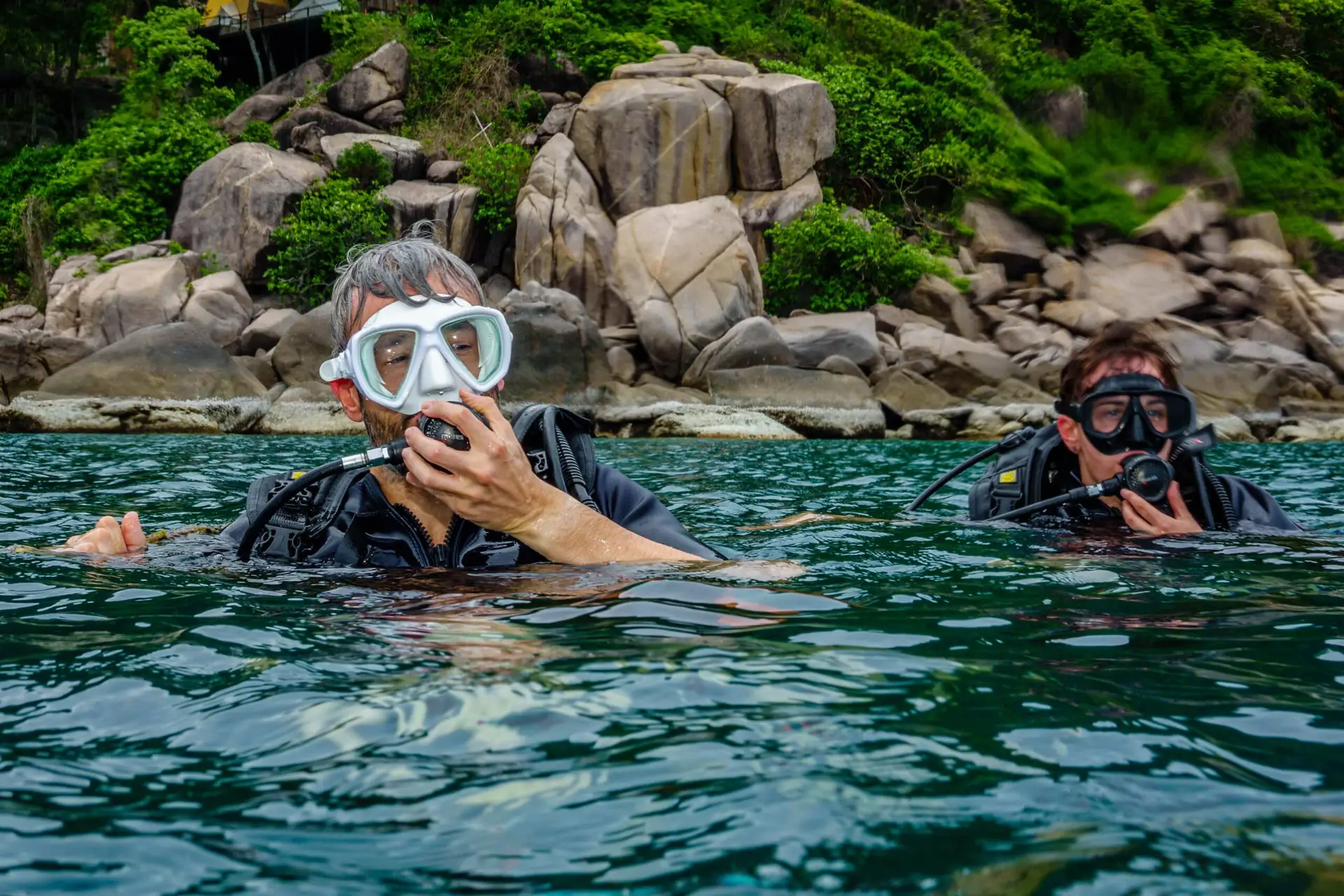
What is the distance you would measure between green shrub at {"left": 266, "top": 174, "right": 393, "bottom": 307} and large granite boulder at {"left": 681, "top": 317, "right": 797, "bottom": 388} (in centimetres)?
715

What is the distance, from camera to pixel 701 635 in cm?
252

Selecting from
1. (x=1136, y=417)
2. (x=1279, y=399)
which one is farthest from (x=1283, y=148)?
(x=1136, y=417)

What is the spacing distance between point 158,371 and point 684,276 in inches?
338

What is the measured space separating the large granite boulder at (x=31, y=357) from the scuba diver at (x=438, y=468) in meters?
16.3

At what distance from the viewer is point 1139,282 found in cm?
2269

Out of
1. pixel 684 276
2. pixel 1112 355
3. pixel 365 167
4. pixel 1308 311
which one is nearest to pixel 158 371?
pixel 365 167

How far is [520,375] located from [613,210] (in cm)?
619

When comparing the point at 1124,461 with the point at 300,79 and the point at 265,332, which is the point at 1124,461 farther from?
the point at 300,79

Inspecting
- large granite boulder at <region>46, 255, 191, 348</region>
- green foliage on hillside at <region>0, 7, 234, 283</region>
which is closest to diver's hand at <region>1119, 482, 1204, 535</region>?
large granite boulder at <region>46, 255, 191, 348</region>

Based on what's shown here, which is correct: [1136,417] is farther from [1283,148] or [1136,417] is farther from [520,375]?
[1283,148]

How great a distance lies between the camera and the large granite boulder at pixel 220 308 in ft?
62.8

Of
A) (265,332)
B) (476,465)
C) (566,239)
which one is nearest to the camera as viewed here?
(476,465)

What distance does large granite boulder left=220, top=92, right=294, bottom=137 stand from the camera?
25984 mm

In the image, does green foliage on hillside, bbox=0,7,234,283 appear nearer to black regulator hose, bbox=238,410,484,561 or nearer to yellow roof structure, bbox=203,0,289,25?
yellow roof structure, bbox=203,0,289,25
